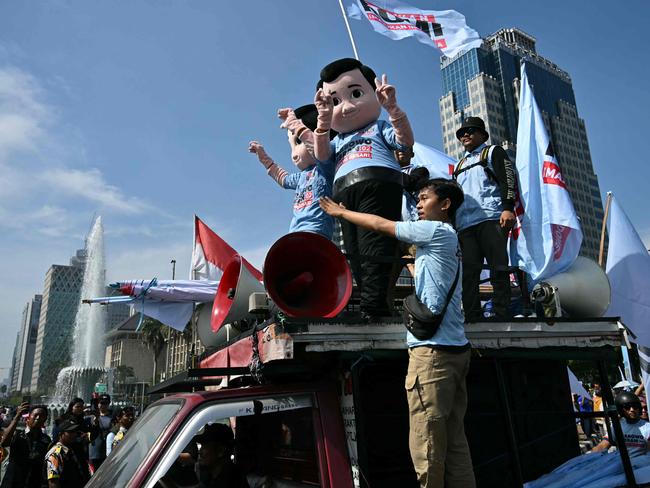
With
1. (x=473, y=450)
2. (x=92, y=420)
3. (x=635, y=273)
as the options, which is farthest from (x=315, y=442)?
(x=92, y=420)

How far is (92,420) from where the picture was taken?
8336 mm

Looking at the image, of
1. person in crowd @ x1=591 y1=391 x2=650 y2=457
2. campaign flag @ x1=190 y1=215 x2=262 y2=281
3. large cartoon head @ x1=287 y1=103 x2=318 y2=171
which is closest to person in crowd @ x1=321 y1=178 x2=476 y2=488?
person in crowd @ x1=591 y1=391 x2=650 y2=457

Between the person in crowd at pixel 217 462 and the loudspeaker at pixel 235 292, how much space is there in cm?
74

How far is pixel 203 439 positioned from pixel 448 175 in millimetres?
4410

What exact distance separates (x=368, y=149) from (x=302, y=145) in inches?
66.5

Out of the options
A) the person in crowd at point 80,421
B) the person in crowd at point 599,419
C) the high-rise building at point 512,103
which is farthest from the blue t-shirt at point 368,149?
the high-rise building at point 512,103

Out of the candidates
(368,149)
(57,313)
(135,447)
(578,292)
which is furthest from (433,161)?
(57,313)

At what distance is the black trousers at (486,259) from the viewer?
159 inches

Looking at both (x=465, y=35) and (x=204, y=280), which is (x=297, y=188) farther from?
(x=465, y=35)

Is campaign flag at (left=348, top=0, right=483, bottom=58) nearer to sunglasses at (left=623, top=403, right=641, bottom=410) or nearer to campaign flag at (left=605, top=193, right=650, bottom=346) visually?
campaign flag at (left=605, top=193, right=650, bottom=346)

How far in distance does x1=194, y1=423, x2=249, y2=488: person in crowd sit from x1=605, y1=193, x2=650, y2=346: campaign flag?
355cm

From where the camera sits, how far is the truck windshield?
2535mm

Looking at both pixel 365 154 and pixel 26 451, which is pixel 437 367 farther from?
pixel 26 451

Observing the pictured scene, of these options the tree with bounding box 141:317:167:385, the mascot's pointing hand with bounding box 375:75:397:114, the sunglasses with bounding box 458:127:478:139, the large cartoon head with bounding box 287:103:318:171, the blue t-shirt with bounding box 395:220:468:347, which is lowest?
the blue t-shirt with bounding box 395:220:468:347
